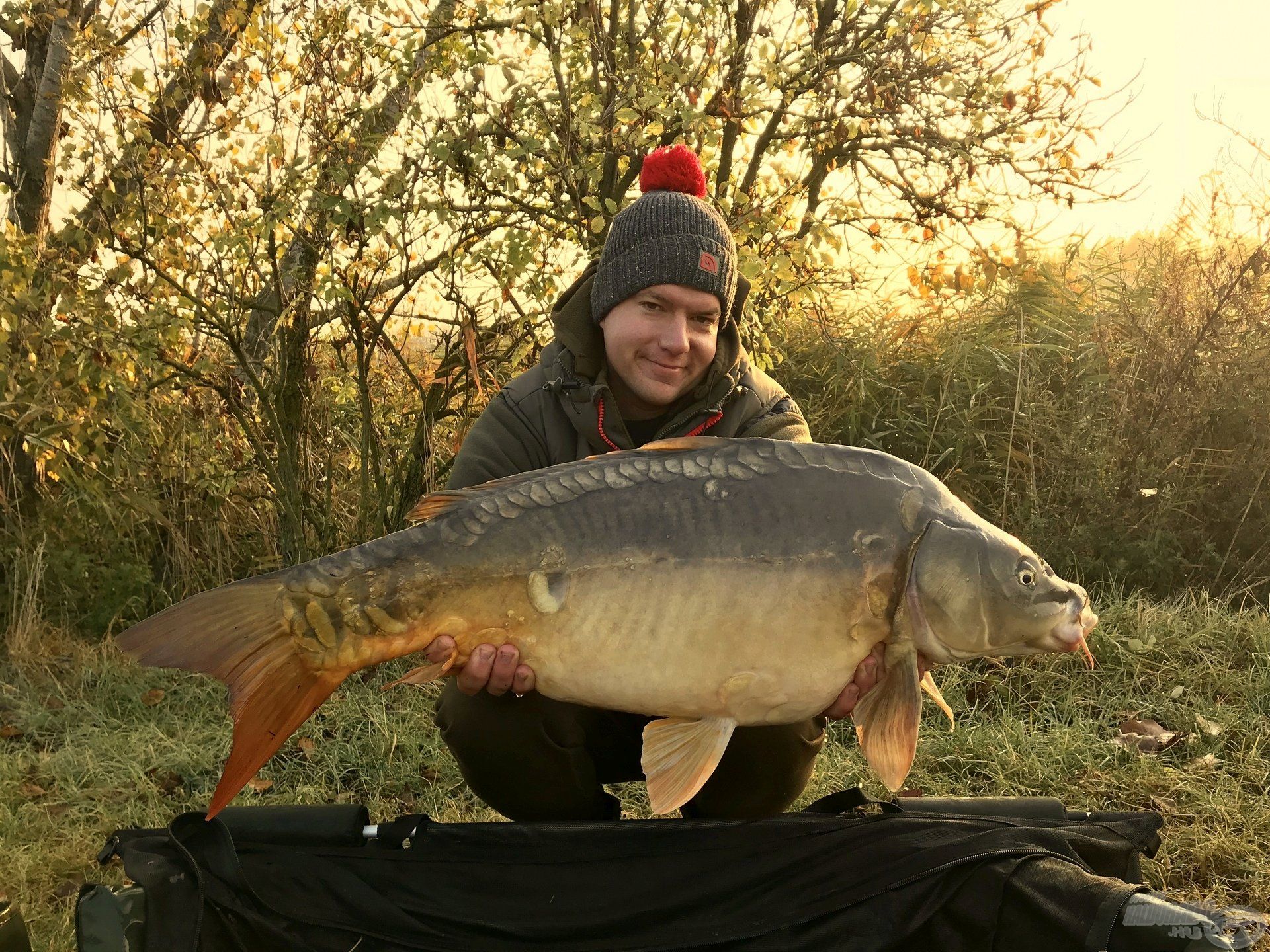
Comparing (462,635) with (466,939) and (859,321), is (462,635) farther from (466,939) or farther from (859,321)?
(859,321)

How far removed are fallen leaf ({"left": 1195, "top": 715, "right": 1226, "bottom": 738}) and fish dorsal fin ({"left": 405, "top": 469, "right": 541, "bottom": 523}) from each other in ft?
6.07

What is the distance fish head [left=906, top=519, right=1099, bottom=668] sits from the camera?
1.57 m

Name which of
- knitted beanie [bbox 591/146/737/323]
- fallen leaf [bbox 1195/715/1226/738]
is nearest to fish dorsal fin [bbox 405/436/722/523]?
knitted beanie [bbox 591/146/737/323]

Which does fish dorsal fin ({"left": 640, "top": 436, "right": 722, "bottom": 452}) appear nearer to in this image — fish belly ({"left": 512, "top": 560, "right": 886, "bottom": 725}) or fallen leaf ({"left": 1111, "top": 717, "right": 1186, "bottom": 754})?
fish belly ({"left": 512, "top": 560, "right": 886, "bottom": 725})

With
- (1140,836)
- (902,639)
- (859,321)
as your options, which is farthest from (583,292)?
(859,321)

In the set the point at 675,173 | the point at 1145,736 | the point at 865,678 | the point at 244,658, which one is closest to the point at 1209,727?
the point at 1145,736

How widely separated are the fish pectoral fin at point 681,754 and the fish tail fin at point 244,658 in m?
0.45

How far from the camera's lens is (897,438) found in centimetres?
413

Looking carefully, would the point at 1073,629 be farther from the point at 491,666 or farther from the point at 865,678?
the point at 491,666

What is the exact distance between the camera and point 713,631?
62.5 inches

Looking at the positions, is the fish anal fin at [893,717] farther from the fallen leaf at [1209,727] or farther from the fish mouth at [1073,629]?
the fallen leaf at [1209,727]

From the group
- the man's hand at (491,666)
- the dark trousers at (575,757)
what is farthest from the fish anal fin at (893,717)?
the man's hand at (491,666)

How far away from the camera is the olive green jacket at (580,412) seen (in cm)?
210

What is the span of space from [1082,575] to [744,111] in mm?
1751
